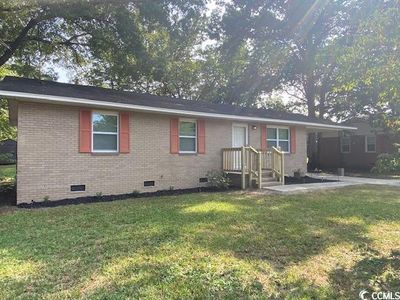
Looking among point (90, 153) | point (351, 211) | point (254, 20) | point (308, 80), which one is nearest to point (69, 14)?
point (90, 153)

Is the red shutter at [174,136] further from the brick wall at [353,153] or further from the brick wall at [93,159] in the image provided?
the brick wall at [353,153]

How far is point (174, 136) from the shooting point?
37.4 ft

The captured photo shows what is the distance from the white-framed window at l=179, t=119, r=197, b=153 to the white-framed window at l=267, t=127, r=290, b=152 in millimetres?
4247

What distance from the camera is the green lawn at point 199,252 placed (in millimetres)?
3383

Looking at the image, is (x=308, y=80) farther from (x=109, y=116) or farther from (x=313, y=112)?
(x=109, y=116)

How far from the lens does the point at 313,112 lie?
24516 millimetres

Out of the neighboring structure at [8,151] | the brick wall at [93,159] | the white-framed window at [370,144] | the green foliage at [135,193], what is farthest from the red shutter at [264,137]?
the neighboring structure at [8,151]

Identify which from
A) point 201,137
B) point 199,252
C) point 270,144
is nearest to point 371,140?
point 270,144

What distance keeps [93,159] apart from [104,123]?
123cm

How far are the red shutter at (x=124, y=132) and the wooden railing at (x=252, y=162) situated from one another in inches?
165

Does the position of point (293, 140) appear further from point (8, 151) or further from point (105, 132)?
point (8, 151)

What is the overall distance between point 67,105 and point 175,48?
12928mm

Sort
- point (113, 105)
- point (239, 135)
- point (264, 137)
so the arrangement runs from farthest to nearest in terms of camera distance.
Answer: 1. point (264, 137)
2. point (239, 135)
3. point (113, 105)

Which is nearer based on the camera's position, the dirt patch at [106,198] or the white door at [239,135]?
the dirt patch at [106,198]
